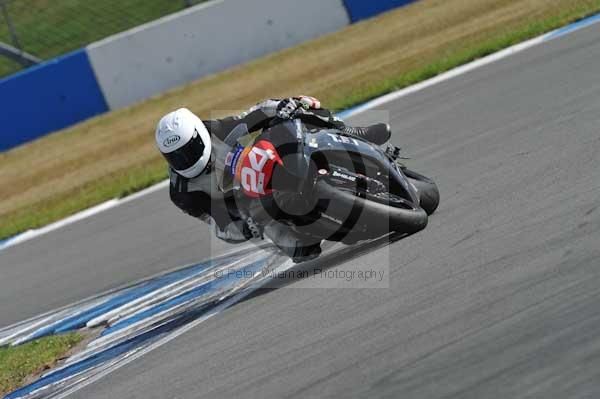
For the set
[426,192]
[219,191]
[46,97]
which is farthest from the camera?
[46,97]

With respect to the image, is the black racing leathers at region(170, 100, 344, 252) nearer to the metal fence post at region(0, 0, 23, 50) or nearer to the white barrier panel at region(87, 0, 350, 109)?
the white barrier panel at region(87, 0, 350, 109)

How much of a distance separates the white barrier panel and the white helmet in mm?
12521

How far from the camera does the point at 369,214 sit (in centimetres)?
611

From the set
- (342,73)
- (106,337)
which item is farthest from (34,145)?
(106,337)

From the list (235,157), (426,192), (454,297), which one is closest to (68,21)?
(426,192)

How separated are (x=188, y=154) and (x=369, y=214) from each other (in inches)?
54.4

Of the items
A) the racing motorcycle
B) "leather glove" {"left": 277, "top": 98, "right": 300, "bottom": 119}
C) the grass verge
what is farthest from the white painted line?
the grass verge

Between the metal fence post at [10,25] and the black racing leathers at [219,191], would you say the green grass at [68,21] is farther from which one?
the black racing leathers at [219,191]

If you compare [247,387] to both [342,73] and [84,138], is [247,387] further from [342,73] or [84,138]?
[84,138]

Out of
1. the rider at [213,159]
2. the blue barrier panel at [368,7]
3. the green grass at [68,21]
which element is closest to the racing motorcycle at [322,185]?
the rider at [213,159]

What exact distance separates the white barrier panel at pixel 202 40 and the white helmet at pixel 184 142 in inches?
493

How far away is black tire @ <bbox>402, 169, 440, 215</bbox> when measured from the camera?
6738mm

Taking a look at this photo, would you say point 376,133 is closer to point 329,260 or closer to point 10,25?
point 329,260

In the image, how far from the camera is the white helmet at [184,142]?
6480 mm
